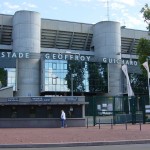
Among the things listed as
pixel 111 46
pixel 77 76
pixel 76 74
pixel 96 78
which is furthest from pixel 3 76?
pixel 111 46

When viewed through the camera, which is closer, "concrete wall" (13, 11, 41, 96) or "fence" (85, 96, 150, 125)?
"fence" (85, 96, 150, 125)

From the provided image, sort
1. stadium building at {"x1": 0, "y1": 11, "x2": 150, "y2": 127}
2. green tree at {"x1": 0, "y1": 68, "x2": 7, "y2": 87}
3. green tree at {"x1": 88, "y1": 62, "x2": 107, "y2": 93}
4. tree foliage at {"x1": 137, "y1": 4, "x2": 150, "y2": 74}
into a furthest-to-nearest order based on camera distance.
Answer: green tree at {"x1": 88, "y1": 62, "x2": 107, "y2": 93}, stadium building at {"x1": 0, "y1": 11, "x2": 150, "y2": 127}, green tree at {"x1": 0, "y1": 68, "x2": 7, "y2": 87}, tree foliage at {"x1": 137, "y1": 4, "x2": 150, "y2": 74}

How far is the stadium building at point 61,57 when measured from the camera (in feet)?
251

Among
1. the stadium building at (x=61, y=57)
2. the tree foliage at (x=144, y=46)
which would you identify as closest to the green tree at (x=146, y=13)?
the tree foliage at (x=144, y=46)

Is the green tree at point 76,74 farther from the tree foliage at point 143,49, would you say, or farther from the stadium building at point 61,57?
the tree foliage at point 143,49

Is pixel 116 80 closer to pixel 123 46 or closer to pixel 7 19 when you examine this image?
pixel 123 46

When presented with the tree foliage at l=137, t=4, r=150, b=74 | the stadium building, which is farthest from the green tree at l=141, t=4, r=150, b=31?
the stadium building

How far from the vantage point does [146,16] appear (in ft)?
134

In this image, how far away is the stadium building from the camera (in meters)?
76.4

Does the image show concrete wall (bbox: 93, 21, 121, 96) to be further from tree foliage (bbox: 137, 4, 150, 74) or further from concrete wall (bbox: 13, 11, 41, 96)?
tree foliage (bbox: 137, 4, 150, 74)

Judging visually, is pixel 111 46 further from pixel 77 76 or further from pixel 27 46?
pixel 27 46

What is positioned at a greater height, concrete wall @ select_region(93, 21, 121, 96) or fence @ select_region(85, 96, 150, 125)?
concrete wall @ select_region(93, 21, 121, 96)

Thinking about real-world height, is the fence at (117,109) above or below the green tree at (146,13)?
below

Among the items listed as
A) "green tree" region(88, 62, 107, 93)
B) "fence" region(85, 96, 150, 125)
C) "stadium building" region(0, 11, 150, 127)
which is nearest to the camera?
"fence" region(85, 96, 150, 125)
